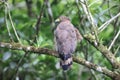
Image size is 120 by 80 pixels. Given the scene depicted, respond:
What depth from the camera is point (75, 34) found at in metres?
4.90

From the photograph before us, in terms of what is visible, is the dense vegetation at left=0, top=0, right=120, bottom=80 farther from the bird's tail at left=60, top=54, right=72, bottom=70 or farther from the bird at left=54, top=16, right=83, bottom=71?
the bird's tail at left=60, top=54, right=72, bottom=70

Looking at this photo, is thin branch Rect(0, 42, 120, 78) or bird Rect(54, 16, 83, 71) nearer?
thin branch Rect(0, 42, 120, 78)

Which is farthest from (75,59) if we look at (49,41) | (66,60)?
(49,41)

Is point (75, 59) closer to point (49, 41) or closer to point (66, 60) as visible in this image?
point (66, 60)

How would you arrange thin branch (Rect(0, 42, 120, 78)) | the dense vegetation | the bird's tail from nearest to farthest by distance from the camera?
thin branch (Rect(0, 42, 120, 78)) < the bird's tail < the dense vegetation

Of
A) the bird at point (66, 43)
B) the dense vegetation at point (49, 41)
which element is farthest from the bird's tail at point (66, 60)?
the dense vegetation at point (49, 41)

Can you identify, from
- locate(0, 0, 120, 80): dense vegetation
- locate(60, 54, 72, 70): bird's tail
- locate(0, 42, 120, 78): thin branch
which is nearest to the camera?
locate(0, 42, 120, 78): thin branch

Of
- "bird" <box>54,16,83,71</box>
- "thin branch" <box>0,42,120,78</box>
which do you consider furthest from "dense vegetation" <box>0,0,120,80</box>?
"thin branch" <box>0,42,120,78</box>

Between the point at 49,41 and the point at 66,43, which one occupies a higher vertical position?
the point at 66,43

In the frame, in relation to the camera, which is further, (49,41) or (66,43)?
(49,41)

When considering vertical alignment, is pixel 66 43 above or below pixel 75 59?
above

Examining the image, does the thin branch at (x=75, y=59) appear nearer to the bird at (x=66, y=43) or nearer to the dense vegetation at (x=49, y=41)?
the bird at (x=66, y=43)

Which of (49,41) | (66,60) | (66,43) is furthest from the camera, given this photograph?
(49,41)

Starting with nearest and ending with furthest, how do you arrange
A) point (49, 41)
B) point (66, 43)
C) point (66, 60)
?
point (66, 60)
point (66, 43)
point (49, 41)
